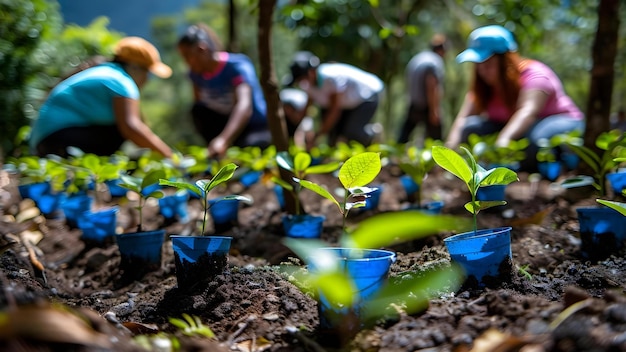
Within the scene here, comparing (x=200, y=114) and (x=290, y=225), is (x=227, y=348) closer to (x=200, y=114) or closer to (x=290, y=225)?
(x=290, y=225)

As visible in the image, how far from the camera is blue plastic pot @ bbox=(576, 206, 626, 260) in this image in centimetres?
147

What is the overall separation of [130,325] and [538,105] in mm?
2712

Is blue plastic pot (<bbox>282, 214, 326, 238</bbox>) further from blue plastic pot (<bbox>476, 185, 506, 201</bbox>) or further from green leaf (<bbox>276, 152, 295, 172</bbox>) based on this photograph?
blue plastic pot (<bbox>476, 185, 506, 201</bbox>)

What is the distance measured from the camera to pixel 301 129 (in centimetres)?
516

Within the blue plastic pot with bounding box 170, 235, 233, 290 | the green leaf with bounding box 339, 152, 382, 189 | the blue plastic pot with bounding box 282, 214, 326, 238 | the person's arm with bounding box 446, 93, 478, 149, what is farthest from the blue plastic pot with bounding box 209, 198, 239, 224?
the person's arm with bounding box 446, 93, 478, 149

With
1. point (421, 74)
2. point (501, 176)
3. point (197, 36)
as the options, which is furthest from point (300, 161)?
point (421, 74)

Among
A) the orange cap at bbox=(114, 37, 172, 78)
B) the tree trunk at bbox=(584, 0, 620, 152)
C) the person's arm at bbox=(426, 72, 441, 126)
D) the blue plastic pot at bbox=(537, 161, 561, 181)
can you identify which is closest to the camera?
the tree trunk at bbox=(584, 0, 620, 152)

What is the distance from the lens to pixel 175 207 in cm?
240

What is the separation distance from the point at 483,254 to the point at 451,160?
232 millimetres

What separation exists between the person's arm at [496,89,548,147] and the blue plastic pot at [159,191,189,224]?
1816 millimetres

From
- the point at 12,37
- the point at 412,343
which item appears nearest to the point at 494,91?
the point at 412,343

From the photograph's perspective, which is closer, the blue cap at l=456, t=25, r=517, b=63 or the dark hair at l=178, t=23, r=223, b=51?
the blue cap at l=456, t=25, r=517, b=63

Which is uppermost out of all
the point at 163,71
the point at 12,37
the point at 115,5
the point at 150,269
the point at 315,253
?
the point at 115,5

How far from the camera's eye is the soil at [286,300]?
2.32ft
